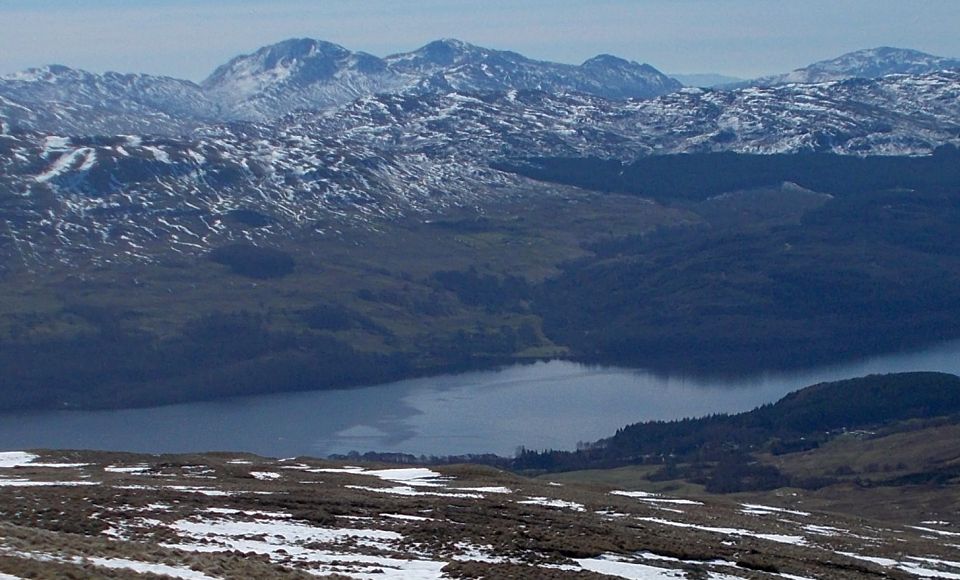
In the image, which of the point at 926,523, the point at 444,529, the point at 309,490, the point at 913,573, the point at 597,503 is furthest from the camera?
the point at 926,523

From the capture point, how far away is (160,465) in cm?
6178

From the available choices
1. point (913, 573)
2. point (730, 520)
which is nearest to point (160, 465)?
point (730, 520)

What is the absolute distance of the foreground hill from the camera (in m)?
31.3

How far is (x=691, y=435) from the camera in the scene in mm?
183750

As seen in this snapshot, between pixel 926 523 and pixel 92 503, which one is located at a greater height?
pixel 92 503

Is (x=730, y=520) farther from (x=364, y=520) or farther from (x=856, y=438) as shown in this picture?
(x=856, y=438)

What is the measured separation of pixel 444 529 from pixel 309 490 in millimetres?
10731

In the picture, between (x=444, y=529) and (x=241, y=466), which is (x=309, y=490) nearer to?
(x=444, y=529)

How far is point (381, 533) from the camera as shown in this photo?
3891 cm

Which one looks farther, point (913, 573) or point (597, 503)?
point (597, 503)

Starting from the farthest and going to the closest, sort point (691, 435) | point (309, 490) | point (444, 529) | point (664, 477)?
point (691, 435)
point (664, 477)
point (309, 490)
point (444, 529)

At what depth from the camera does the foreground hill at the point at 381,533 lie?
3130 centimetres

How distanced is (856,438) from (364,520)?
139750mm

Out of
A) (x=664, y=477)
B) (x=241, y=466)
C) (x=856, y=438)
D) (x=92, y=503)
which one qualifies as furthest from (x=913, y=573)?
(x=856, y=438)
